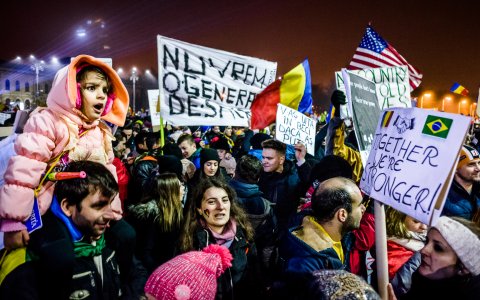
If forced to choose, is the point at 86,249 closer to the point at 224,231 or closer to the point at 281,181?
Answer: the point at 224,231

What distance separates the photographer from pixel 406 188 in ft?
8.17

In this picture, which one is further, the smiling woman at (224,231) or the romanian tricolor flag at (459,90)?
the romanian tricolor flag at (459,90)

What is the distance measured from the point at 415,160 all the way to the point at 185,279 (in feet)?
5.80

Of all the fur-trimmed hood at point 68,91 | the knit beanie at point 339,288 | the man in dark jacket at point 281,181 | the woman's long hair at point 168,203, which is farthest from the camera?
the man in dark jacket at point 281,181

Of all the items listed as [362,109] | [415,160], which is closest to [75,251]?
[415,160]

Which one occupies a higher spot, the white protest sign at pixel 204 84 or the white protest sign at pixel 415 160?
the white protest sign at pixel 204 84

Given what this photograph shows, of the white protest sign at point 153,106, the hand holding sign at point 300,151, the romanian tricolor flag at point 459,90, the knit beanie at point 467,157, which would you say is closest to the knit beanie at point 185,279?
the hand holding sign at point 300,151

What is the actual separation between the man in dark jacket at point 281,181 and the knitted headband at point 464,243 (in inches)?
121

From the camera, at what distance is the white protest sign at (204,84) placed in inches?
241

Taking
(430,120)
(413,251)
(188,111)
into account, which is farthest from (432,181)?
(188,111)

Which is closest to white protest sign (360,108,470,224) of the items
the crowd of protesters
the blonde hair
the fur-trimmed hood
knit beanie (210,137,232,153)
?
the crowd of protesters

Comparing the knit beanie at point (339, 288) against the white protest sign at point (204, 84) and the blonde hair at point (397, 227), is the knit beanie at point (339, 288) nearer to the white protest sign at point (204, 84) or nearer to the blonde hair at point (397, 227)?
the blonde hair at point (397, 227)

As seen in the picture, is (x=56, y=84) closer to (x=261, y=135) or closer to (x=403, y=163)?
(x=403, y=163)

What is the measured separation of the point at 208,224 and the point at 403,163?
191 cm
